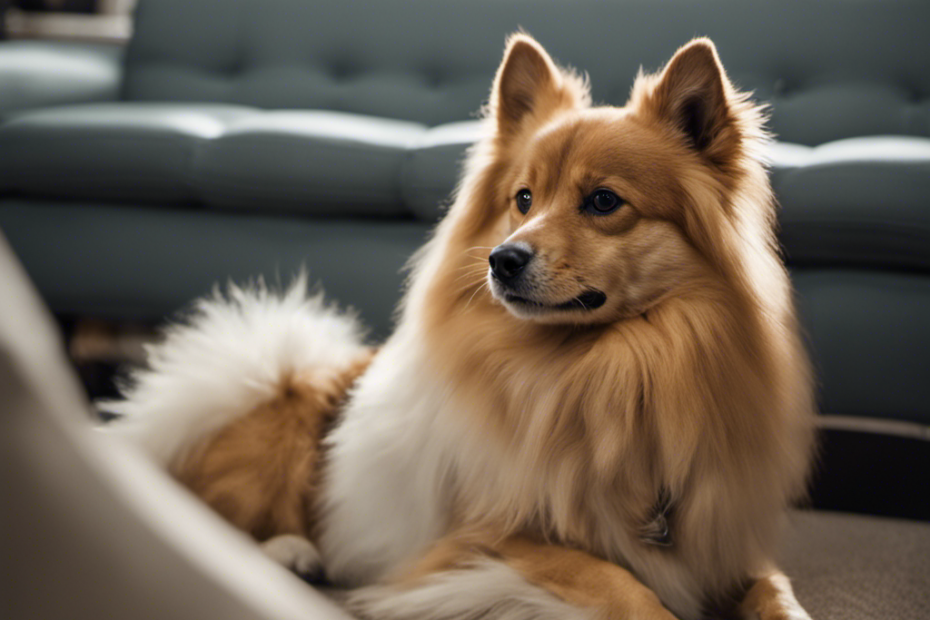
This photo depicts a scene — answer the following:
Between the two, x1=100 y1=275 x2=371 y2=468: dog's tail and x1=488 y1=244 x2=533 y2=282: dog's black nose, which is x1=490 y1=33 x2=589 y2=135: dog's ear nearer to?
x1=488 y1=244 x2=533 y2=282: dog's black nose

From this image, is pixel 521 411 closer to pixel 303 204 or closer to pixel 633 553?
pixel 633 553

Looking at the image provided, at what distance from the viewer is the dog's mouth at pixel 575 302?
4.31ft

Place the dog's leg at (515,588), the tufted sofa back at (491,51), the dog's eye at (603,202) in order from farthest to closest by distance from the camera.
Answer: the tufted sofa back at (491,51)
the dog's eye at (603,202)
the dog's leg at (515,588)

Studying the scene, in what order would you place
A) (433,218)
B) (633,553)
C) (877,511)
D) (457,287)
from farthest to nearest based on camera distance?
(433,218)
(877,511)
(457,287)
(633,553)

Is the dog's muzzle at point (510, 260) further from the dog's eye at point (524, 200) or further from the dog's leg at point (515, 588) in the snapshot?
the dog's leg at point (515, 588)

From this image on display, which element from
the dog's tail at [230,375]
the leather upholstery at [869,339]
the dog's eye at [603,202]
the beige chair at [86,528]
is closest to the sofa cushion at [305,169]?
the dog's tail at [230,375]

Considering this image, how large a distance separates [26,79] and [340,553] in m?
2.27

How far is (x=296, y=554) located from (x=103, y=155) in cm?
152

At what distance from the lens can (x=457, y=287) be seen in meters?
1.52

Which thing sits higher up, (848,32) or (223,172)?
(848,32)

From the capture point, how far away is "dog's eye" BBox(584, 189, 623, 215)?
4.49 ft

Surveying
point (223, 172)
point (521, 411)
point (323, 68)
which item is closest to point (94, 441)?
point (521, 411)

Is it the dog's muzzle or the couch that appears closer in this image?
the dog's muzzle

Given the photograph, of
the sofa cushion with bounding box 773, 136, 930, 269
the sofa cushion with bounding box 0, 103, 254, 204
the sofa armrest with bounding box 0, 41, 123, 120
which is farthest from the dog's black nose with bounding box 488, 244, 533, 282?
the sofa armrest with bounding box 0, 41, 123, 120
